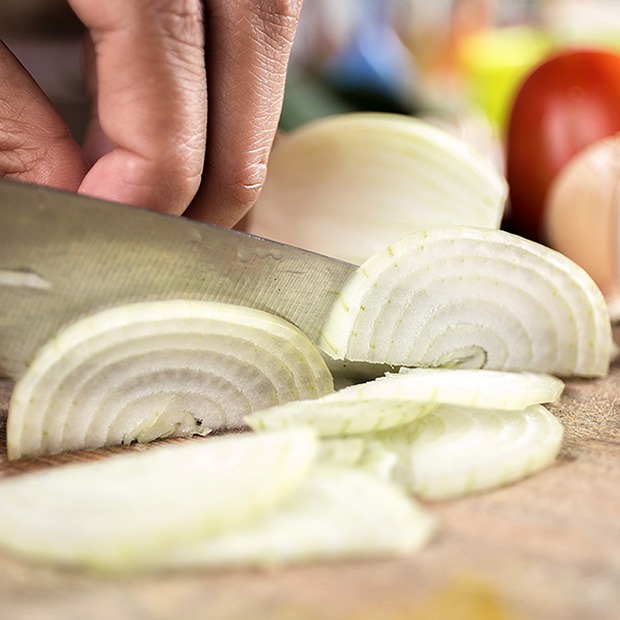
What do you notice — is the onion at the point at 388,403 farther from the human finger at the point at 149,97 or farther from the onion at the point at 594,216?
the onion at the point at 594,216

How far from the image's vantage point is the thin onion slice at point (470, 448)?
799 millimetres

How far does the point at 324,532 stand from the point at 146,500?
145mm

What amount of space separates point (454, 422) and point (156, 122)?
47 cm

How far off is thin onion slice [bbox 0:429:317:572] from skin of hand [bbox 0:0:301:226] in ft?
1.26

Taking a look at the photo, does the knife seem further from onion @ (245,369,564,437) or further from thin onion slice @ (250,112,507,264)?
thin onion slice @ (250,112,507,264)

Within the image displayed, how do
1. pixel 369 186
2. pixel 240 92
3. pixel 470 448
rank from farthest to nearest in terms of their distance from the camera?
pixel 369 186 < pixel 240 92 < pixel 470 448

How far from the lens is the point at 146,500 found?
0.68 metres

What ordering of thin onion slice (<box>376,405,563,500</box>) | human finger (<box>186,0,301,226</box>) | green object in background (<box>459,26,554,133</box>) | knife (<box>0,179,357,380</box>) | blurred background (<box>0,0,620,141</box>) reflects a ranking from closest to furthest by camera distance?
thin onion slice (<box>376,405,563,500</box>) < knife (<box>0,179,357,380</box>) < human finger (<box>186,0,301,226</box>) < blurred background (<box>0,0,620,141</box>) < green object in background (<box>459,26,554,133</box>)

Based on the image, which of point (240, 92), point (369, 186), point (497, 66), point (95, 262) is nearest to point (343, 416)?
point (95, 262)

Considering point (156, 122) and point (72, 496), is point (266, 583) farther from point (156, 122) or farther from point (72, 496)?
point (156, 122)

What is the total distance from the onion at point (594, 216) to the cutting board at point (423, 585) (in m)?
0.83

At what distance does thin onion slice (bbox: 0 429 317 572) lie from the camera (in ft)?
2.10

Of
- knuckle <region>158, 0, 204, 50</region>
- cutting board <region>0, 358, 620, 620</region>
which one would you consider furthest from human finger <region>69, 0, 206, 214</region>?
cutting board <region>0, 358, 620, 620</region>

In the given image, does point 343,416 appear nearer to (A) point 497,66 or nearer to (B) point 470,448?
(B) point 470,448
